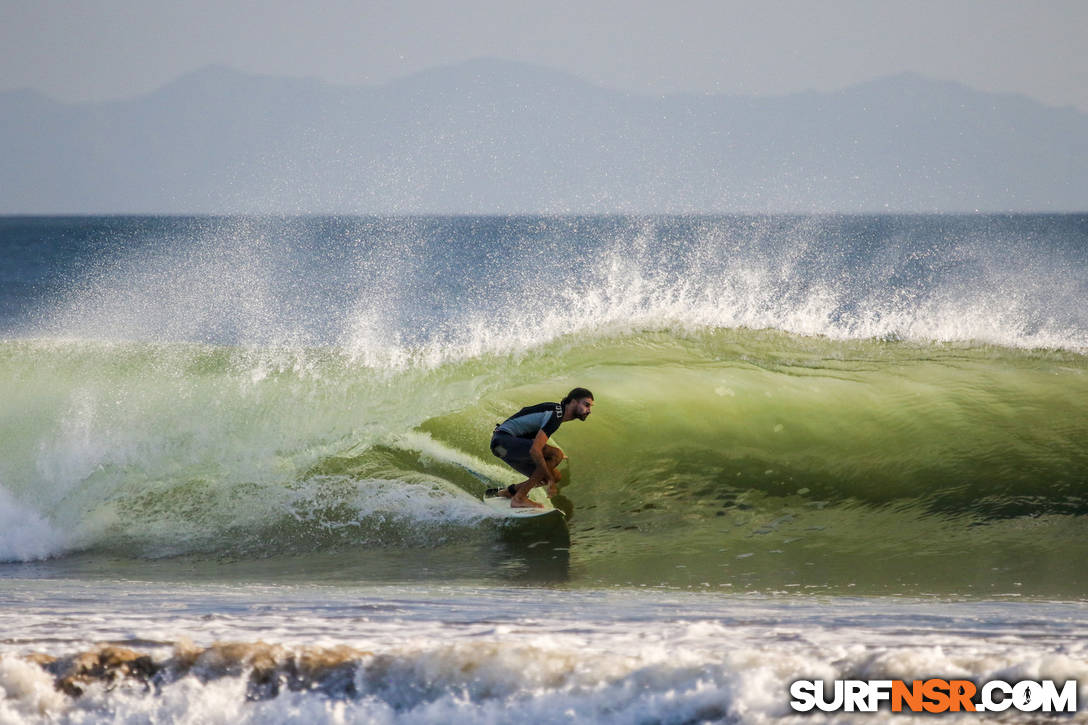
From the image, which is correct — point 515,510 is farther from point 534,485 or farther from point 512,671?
point 512,671

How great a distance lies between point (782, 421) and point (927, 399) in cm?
124

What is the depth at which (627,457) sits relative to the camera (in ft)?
24.9

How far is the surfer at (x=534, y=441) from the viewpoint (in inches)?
252

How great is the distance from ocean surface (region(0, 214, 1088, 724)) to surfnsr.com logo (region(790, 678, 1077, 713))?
3cm

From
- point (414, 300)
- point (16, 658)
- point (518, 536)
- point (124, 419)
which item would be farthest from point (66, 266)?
point (16, 658)

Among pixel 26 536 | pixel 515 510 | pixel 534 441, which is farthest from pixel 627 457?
pixel 26 536

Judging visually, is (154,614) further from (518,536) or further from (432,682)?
(518,536)

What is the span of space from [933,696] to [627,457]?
17.8 ft

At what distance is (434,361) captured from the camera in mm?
8414

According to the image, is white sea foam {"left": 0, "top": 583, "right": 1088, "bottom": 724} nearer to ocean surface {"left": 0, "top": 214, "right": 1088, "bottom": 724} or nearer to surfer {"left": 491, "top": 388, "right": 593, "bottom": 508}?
ocean surface {"left": 0, "top": 214, "right": 1088, "bottom": 724}

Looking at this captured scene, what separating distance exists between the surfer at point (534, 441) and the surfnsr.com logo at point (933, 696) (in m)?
4.18

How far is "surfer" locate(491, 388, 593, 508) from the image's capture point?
21.0ft

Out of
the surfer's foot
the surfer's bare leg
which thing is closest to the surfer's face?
the surfer's bare leg

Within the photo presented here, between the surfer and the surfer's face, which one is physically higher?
the surfer's face
